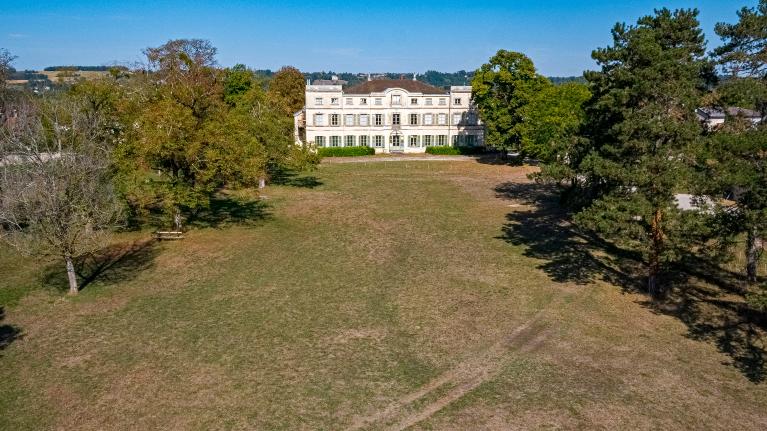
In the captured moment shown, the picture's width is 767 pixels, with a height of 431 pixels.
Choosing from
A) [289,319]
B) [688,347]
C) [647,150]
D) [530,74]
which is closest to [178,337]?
[289,319]

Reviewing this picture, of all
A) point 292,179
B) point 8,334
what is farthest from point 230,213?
point 8,334

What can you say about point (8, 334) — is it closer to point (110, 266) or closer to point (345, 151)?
point (110, 266)

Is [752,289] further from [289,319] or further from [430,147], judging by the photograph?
[430,147]

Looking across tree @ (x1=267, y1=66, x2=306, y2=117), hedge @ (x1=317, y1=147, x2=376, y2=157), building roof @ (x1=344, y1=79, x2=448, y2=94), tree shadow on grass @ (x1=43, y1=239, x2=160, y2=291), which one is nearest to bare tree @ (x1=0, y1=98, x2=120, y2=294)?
tree shadow on grass @ (x1=43, y1=239, x2=160, y2=291)

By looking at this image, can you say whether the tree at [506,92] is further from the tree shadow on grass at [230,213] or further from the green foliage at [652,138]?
the green foliage at [652,138]

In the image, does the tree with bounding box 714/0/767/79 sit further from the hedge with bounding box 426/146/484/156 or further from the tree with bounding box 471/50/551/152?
the hedge with bounding box 426/146/484/156
